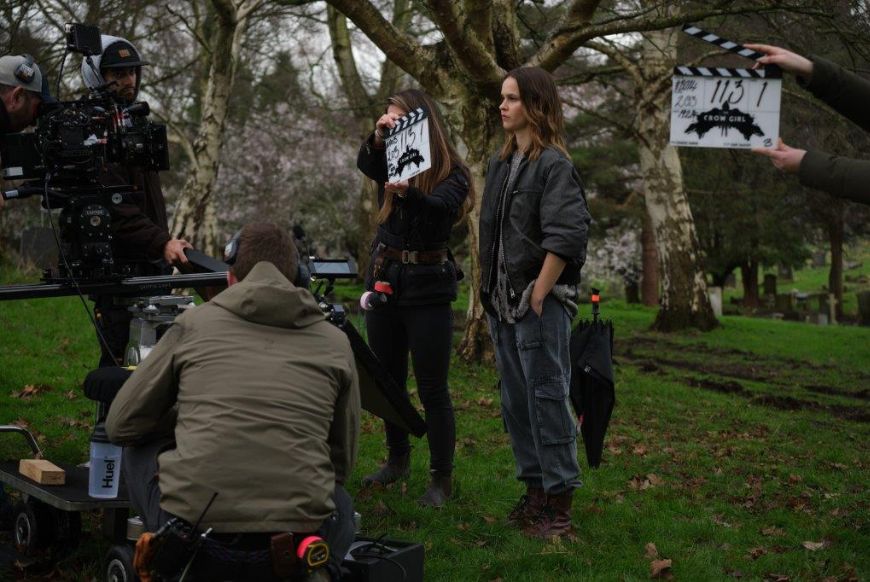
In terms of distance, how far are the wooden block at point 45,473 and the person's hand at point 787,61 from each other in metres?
3.69

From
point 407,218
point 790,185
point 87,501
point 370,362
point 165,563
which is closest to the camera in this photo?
point 165,563

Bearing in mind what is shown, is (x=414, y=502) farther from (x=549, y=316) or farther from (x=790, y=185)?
(x=790, y=185)

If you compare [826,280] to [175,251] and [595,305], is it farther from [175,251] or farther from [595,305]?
[175,251]

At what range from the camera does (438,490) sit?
6062 millimetres

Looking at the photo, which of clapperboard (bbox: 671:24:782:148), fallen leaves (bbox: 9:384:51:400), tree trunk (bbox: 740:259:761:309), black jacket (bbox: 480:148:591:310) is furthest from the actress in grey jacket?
tree trunk (bbox: 740:259:761:309)

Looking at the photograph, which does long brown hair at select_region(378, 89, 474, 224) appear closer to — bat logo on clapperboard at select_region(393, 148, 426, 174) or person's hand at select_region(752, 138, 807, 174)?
bat logo on clapperboard at select_region(393, 148, 426, 174)

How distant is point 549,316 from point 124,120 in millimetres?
2388

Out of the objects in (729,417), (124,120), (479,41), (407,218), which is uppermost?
(479,41)

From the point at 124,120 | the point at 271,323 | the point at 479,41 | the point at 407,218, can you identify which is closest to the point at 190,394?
the point at 271,323

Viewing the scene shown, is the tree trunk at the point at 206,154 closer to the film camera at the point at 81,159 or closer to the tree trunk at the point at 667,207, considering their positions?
the tree trunk at the point at 667,207

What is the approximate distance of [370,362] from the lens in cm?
498

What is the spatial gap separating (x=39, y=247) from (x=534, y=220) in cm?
1667

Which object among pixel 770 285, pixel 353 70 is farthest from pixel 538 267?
pixel 770 285

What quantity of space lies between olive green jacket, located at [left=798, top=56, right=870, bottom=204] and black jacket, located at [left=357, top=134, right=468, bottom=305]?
2057 millimetres
